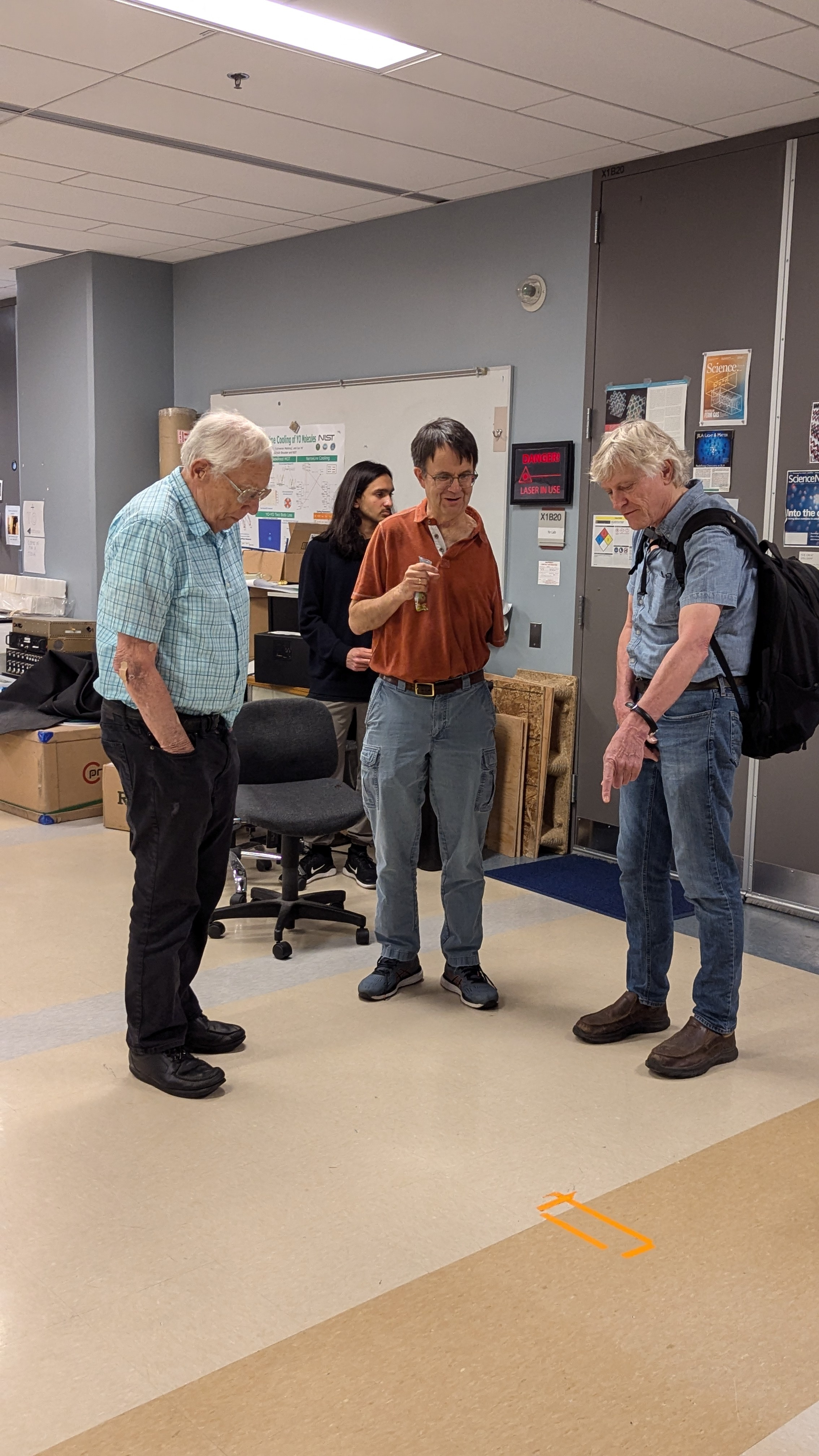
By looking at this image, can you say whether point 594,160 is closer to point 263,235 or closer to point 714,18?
point 714,18

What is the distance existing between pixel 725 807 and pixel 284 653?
280cm

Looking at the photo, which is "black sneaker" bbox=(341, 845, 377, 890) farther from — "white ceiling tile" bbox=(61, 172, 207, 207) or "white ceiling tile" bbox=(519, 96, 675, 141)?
"white ceiling tile" bbox=(61, 172, 207, 207)

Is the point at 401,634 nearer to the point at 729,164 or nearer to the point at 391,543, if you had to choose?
the point at 391,543

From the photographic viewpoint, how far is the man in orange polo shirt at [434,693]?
10.8ft

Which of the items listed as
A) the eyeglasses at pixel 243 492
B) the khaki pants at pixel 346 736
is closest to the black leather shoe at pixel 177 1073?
the eyeglasses at pixel 243 492

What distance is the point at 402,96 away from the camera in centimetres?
400

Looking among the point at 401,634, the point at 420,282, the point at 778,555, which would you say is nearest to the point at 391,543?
the point at 401,634

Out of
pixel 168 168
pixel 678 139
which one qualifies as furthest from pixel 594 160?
pixel 168 168

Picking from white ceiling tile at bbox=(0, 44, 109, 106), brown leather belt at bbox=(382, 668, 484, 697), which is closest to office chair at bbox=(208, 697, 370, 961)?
brown leather belt at bbox=(382, 668, 484, 697)

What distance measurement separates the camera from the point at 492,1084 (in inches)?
117

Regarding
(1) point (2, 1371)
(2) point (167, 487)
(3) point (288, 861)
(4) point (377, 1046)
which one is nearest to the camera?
(1) point (2, 1371)

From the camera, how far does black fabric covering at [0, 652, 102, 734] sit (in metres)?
5.54

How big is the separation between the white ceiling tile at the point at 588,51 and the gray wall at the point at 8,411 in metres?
6.07

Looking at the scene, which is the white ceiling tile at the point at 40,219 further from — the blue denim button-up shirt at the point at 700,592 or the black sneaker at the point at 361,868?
the blue denim button-up shirt at the point at 700,592
